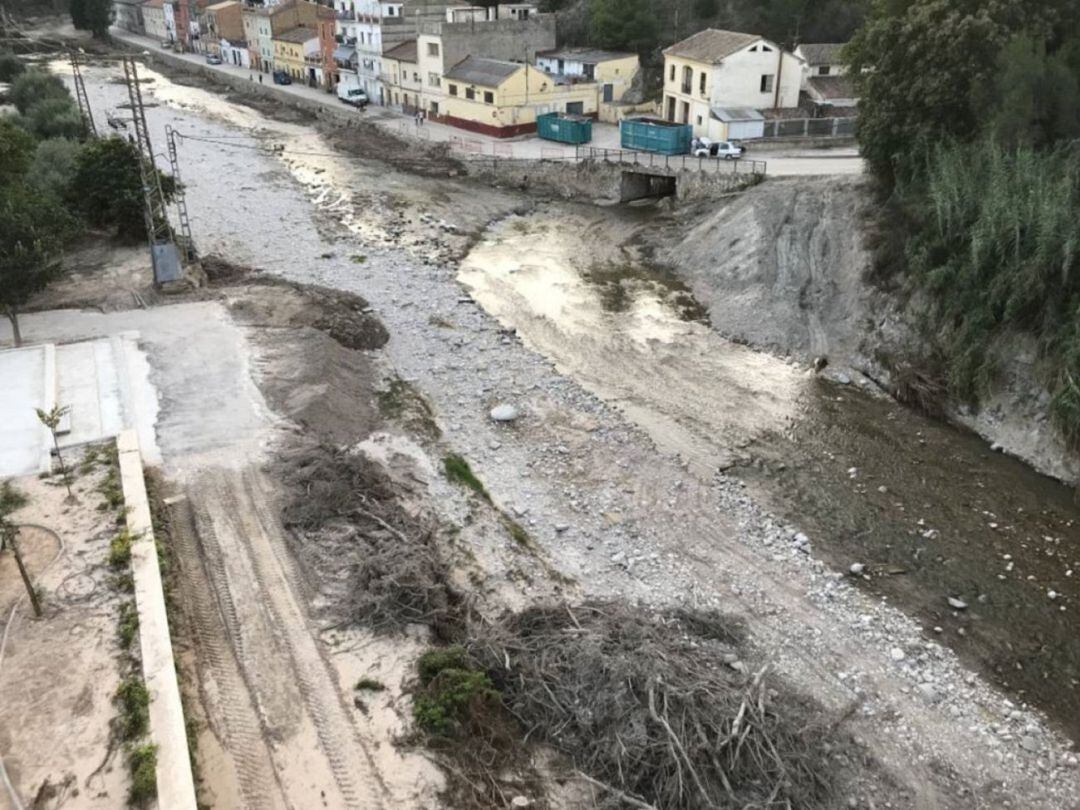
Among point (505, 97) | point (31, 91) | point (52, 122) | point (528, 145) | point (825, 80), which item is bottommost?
point (528, 145)

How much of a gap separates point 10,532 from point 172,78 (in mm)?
84678

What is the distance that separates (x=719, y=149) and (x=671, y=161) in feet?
7.79

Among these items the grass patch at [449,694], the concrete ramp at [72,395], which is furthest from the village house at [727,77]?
the grass patch at [449,694]

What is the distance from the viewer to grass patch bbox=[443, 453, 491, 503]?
19506 mm

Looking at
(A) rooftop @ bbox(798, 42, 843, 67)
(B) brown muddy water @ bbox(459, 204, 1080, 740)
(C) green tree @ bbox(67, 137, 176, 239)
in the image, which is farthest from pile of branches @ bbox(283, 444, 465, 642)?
(A) rooftop @ bbox(798, 42, 843, 67)

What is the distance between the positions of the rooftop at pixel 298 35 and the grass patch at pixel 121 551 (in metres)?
65.5

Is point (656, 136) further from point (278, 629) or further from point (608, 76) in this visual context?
point (278, 629)

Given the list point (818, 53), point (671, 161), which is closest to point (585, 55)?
point (818, 53)

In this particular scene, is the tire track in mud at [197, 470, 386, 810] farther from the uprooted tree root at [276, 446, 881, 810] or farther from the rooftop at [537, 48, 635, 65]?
the rooftop at [537, 48, 635, 65]

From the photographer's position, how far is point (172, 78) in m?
85.6

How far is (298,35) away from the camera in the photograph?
2867 inches

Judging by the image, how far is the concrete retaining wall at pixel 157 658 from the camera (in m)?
10.6

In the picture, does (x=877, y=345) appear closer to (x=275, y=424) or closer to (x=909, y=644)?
(x=909, y=644)

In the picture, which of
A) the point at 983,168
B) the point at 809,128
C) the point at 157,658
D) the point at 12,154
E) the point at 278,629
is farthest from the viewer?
the point at 809,128
